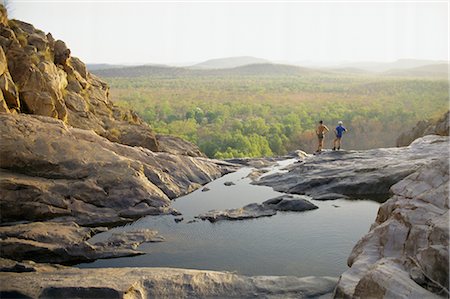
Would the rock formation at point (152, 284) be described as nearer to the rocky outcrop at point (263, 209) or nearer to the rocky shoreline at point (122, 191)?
the rocky shoreline at point (122, 191)

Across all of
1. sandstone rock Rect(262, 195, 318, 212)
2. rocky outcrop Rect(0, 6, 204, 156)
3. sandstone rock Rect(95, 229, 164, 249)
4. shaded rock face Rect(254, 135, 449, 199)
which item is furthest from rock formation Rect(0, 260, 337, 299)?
rocky outcrop Rect(0, 6, 204, 156)

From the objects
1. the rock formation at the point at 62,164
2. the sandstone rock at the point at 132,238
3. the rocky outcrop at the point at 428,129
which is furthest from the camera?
the rocky outcrop at the point at 428,129

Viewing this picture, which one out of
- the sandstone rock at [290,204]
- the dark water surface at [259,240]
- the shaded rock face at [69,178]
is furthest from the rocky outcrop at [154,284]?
the sandstone rock at [290,204]

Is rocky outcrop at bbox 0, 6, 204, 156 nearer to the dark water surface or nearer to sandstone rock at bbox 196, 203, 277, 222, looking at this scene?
the dark water surface

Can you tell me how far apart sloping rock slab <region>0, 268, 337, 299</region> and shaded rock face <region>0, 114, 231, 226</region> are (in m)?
4.97

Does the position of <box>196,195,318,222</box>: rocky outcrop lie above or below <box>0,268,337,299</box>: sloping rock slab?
below

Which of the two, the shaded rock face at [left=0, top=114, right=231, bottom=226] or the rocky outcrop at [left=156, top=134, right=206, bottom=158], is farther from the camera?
the rocky outcrop at [left=156, top=134, right=206, bottom=158]

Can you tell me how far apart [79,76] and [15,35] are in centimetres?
535

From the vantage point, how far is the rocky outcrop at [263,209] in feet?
59.6

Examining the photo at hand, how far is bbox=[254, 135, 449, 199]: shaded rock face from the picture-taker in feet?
69.3

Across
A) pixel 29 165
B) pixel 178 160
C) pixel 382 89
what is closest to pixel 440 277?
pixel 29 165

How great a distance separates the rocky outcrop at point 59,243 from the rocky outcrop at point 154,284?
157cm

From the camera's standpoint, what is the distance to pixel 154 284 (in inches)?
445

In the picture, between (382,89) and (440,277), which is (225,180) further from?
(382,89)
